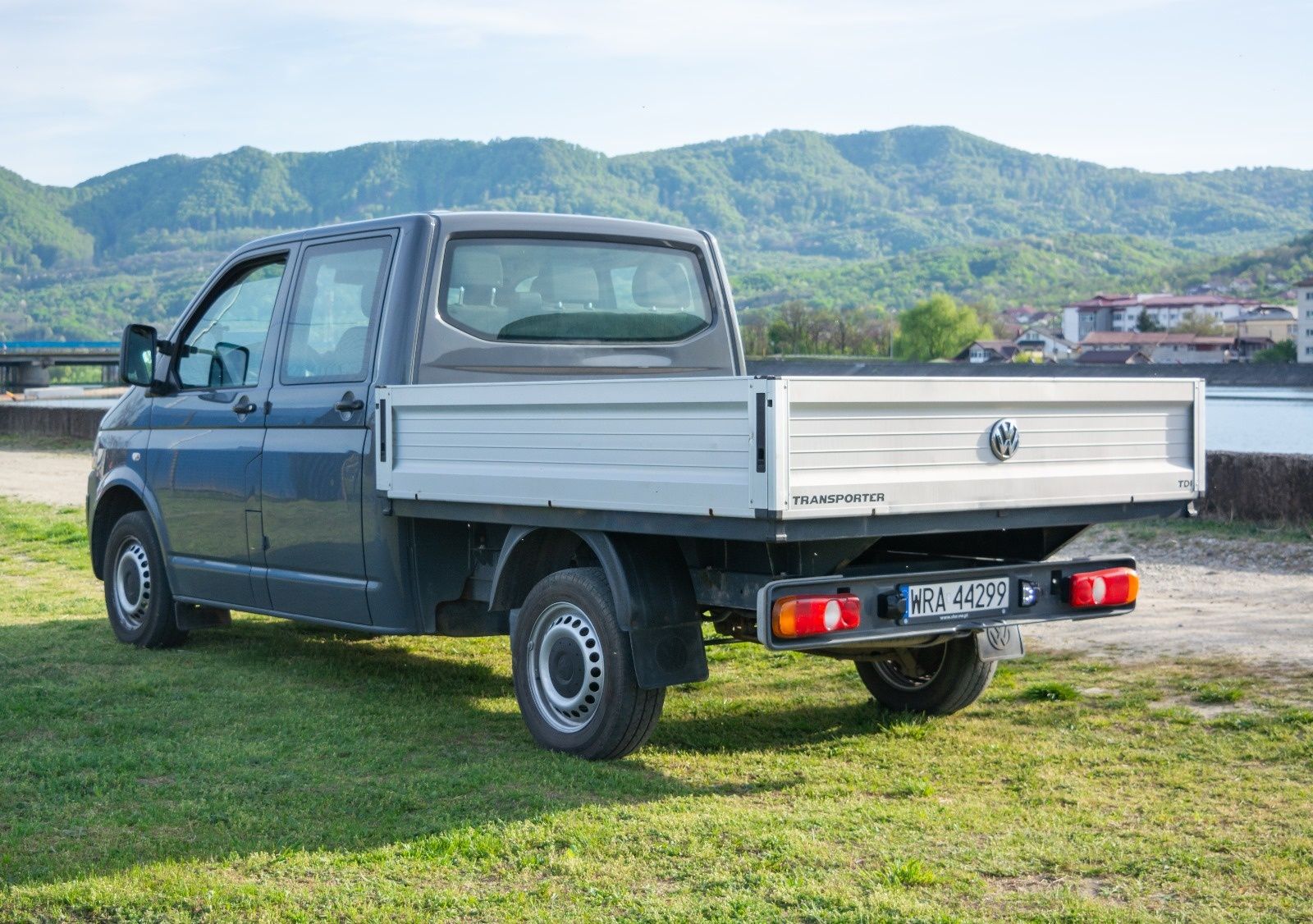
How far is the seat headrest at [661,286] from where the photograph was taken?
23.0ft

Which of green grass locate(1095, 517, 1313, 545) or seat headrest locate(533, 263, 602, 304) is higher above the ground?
seat headrest locate(533, 263, 602, 304)

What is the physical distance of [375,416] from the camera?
611 cm

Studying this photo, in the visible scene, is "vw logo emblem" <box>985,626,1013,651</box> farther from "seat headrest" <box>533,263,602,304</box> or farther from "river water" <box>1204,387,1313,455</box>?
"river water" <box>1204,387,1313,455</box>

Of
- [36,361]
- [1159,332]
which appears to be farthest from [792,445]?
[1159,332]

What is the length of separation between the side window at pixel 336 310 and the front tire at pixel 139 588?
5.39 feet

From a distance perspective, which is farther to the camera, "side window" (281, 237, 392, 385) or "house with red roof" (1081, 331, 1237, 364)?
"house with red roof" (1081, 331, 1237, 364)

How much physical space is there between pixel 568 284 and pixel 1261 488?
27.4ft

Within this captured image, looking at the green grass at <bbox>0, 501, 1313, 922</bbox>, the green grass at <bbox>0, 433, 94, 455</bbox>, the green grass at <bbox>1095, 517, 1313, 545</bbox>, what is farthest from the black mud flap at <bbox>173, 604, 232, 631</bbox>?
the green grass at <bbox>0, 433, 94, 455</bbox>

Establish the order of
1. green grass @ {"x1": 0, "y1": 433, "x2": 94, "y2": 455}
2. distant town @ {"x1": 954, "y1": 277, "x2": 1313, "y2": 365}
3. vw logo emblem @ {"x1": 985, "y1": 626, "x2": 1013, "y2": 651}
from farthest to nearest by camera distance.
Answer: distant town @ {"x1": 954, "y1": 277, "x2": 1313, "y2": 365}, green grass @ {"x1": 0, "y1": 433, "x2": 94, "y2": 455}, vw logo emblem @ {"x1": 985, "y1": 626, "x2": 1013, "y2": 651}

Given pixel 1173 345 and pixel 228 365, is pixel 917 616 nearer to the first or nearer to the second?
pixel 228 365

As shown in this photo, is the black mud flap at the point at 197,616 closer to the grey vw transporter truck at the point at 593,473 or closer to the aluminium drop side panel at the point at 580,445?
the grey vw transporter truck at the point at 593,473

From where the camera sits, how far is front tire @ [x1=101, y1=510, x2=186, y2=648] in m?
7.84

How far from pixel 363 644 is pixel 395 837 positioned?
12.9 ft

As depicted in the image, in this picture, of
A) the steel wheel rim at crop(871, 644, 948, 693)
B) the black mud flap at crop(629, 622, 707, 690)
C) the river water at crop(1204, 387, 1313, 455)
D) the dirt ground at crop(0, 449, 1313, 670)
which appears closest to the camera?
the black mud flap at crop(629, 622, 707, 690)
